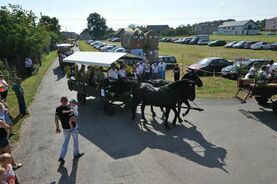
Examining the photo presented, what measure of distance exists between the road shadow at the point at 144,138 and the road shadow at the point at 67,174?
3.76ft

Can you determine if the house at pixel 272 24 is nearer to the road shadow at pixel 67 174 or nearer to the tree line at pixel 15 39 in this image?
the tree line at pixel 15 39

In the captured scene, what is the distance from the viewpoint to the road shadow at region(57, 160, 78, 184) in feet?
22.9

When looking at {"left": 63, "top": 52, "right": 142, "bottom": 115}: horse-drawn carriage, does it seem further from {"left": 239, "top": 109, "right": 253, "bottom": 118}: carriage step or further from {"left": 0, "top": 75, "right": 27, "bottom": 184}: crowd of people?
{"left": 239, "top": 109, "right": 253, "bottom": 118}: carriage step

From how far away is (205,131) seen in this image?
1019 cm

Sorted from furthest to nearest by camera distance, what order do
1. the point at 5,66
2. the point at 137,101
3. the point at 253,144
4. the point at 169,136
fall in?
the point at 5,66 → the point at 137,101 → the point at 169,136 → the point at 253,144

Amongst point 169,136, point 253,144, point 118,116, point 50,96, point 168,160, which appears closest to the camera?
point 168,160

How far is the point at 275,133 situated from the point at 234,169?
3471 mm

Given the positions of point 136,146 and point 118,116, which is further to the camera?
point 118,116

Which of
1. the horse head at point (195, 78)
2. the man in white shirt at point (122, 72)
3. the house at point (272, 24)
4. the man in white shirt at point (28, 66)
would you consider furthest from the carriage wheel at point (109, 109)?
the house at point (272, 24)

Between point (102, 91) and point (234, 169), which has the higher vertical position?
point (102, 91)

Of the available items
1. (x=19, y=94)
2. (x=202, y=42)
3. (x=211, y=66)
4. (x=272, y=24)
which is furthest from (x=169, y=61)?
(x=272, y=24)

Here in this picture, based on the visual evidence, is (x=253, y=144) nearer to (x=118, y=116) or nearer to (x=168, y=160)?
(x=168, y=160)

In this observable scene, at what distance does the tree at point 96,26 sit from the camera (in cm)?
13338

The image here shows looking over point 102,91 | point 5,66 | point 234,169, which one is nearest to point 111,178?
point 234,169
